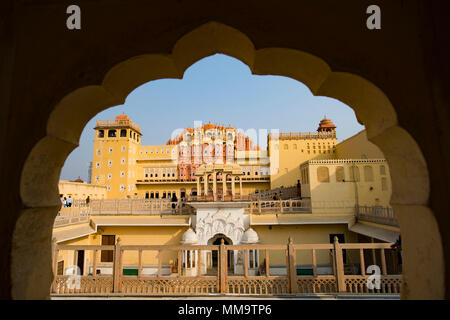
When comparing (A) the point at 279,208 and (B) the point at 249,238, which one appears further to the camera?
(A) the point at 279,208

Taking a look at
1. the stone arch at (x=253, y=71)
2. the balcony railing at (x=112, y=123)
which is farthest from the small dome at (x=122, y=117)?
the stone arch at (x=253, y=71)

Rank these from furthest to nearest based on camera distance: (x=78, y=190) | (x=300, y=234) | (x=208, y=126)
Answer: (x=208, y=126) < (x=78, y=190) < (x=300, y=234)

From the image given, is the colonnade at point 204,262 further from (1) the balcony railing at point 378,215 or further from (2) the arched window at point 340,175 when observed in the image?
(2) the arched window at point 340,175

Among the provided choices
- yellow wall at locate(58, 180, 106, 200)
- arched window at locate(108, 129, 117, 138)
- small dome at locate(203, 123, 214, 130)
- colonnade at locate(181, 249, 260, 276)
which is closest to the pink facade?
small dome at locate(203, 123, 214, 130)

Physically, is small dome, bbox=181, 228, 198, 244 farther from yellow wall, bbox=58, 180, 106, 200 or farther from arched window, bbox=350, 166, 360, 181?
arched window, bbox=350, 166, 360, 181

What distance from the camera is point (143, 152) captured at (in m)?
34.7

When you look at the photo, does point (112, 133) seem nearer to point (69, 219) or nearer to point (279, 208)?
point (69, 219)

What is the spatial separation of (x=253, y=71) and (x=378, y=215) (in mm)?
14071

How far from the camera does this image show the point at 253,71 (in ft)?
6.93

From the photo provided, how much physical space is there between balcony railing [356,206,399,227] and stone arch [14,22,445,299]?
36.2 ft

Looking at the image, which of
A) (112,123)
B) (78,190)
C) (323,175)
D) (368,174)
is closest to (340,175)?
(323,175)

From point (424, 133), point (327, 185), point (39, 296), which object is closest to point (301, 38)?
point (424, 133)

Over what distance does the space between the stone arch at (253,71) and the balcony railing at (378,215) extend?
11038mm

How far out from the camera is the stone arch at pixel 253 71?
5.22 feet
